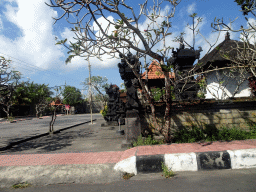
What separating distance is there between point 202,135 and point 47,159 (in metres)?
4.51

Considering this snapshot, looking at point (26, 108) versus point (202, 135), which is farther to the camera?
point (26, 108)

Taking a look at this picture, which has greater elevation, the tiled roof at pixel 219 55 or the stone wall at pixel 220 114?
the tiled roof at pixel 219 55

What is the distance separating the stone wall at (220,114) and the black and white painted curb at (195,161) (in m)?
2.00

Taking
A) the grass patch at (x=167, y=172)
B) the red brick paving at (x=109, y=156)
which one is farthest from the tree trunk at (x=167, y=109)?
the grass patch at (x=167, y=172)

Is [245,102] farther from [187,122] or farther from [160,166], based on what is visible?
[160,166]

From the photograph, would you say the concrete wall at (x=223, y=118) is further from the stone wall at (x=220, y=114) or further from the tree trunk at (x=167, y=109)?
the tree trunk at (x=167, y=109)

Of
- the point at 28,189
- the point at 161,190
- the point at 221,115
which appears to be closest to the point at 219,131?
the point at 221,115

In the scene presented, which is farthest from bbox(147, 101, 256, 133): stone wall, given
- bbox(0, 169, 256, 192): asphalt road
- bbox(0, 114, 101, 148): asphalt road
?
bbox(0, 114, 101, 148): asphalt road

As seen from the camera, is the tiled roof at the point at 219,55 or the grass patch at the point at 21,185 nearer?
the grass patch at the point at 21,185

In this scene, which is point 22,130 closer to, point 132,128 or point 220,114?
point 132,128

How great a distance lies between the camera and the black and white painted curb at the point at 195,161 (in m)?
3.84

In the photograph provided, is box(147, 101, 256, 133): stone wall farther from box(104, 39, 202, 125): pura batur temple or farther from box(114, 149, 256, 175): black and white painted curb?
box(114, 149, 256, 175): black and white painted curb

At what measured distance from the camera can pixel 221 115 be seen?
589 centimetres

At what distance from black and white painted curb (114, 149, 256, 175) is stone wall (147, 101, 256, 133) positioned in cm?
200
